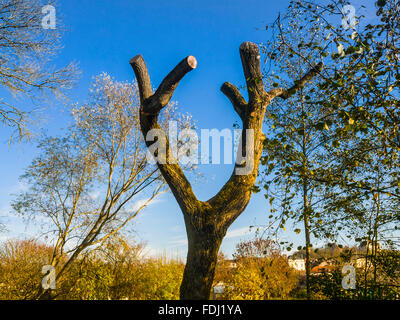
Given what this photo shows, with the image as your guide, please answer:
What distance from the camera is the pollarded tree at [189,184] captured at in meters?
4.66

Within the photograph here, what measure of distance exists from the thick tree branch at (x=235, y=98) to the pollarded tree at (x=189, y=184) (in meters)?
0.02

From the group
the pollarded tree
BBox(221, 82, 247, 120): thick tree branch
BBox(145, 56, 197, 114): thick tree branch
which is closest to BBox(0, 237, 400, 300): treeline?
the pollarded tree

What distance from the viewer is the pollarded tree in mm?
4660

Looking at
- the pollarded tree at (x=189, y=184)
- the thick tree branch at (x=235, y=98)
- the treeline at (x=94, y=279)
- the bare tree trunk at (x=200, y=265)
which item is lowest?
the treeline at (x=94, y=279)

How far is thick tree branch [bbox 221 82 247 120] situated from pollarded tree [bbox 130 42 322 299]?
2 cm

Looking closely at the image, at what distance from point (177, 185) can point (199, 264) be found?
1300 millimetres

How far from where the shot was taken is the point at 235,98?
6.10 metres

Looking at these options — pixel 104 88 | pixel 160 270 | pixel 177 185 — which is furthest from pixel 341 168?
pixel 160 270

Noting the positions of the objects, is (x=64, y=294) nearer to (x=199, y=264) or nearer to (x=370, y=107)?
(x=199, y=264)

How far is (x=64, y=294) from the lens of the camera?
35.2 ft

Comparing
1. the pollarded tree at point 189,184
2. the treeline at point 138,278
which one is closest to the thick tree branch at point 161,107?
the pollarded tree at point 189,184

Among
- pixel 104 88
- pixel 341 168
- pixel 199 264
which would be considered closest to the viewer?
pixel 199 264

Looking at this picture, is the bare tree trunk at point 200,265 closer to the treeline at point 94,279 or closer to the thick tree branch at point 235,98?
the thick tree branch at point 235,98
